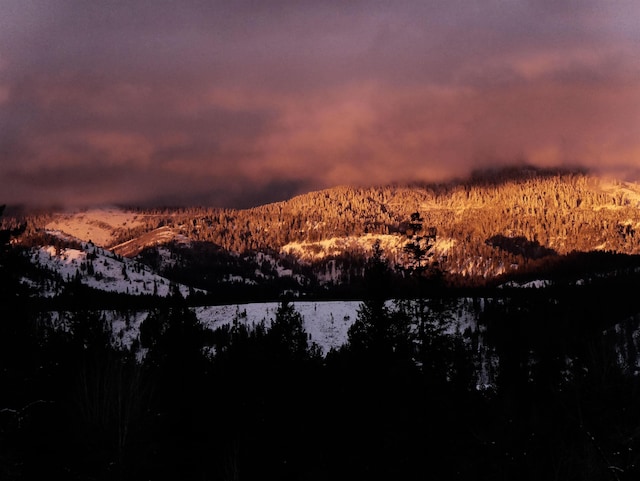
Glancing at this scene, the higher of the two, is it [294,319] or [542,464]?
[294,319]

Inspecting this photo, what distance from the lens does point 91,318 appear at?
58781 millimetres

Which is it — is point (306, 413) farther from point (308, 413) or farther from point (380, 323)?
point (380, 323)

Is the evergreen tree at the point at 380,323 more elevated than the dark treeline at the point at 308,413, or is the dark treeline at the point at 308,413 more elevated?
the evergreen tree at the point at 380,323

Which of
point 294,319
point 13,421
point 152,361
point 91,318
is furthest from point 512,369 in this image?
point 13,421

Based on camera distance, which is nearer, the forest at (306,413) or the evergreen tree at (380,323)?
the forest at (306,413)

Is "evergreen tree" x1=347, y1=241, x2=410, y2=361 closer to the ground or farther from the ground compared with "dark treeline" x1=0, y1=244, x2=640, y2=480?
farther from the ground

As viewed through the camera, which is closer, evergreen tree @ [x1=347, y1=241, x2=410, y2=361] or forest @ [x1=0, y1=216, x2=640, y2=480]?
forest @ [x1=0, y1=216, x2=640, y2=480]

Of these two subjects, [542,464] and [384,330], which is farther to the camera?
[384,330]

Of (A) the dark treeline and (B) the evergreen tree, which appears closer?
(A) the dark treeline

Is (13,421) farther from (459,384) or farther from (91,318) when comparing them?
(91,318)

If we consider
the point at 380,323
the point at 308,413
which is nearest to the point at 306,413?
the point at 308,413

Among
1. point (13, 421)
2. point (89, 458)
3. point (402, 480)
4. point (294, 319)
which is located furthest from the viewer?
point (294, 319)

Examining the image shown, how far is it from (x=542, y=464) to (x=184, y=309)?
110ft

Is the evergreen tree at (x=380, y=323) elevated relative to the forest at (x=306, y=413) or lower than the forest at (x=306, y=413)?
elevated
